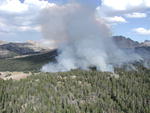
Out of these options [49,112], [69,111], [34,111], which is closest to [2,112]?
[34,111]

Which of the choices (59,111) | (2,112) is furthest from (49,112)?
(2,112)

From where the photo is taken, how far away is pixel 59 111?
19962 centimetres

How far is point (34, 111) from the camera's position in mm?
199375

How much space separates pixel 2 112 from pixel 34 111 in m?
26.8

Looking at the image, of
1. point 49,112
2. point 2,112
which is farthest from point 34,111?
point 2,112

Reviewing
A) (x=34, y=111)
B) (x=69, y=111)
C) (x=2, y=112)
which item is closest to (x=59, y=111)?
(x=69, y=111)

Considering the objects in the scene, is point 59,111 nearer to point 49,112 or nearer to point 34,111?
point 49,112

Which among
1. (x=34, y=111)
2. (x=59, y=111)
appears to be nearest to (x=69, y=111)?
(x=59, y=111)

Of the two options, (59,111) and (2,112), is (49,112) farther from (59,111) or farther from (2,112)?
(2,112)

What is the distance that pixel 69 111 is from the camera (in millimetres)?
199750

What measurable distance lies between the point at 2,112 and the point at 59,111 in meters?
47.6

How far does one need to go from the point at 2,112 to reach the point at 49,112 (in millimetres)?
39634

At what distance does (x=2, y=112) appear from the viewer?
656 ft

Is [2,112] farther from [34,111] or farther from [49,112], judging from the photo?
[49,112]
